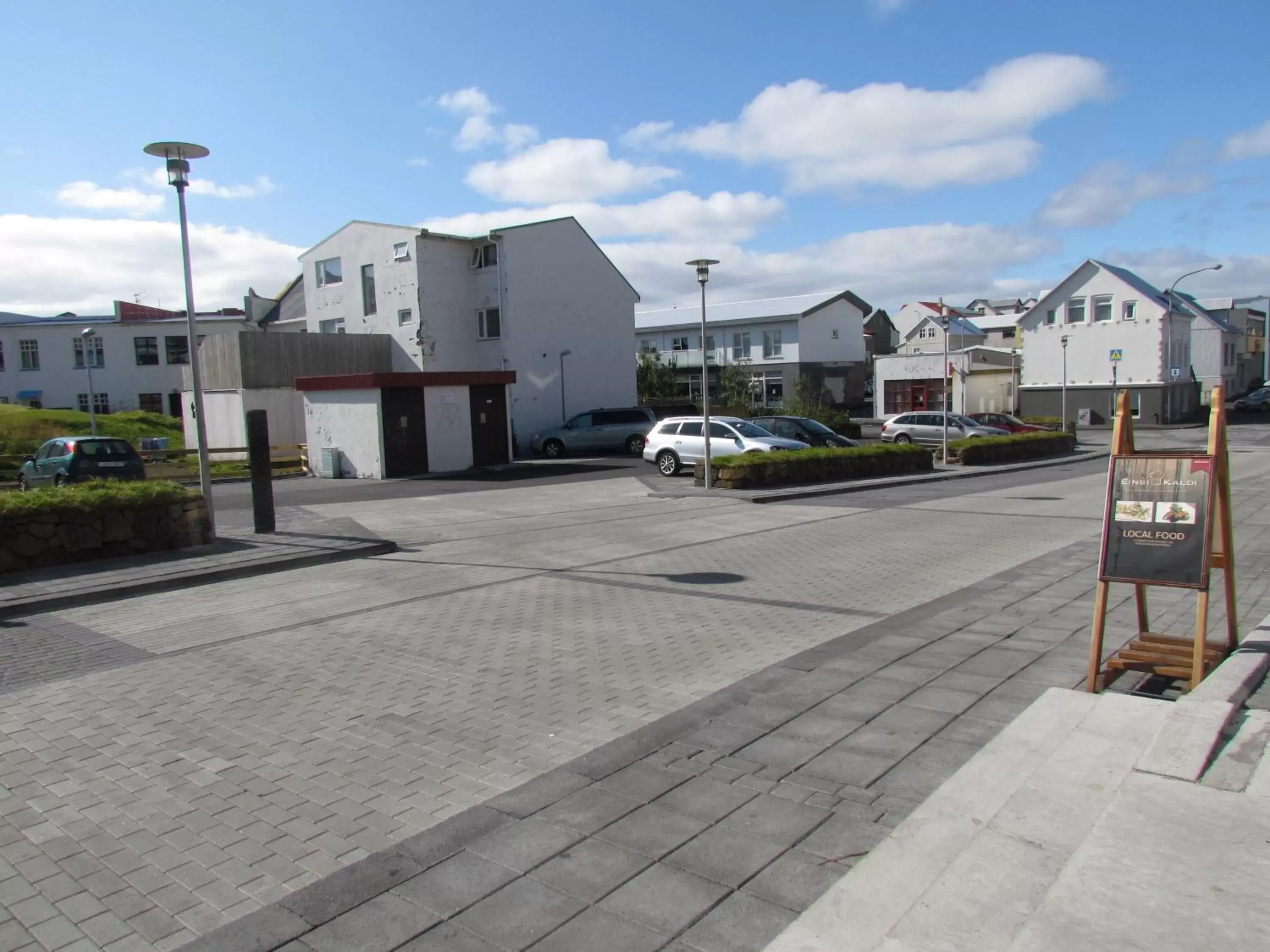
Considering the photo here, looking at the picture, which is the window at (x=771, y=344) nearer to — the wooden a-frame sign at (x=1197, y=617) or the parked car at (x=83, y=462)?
the parked car at (x=83, y=462)

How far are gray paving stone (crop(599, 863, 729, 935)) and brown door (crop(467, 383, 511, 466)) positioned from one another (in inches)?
966

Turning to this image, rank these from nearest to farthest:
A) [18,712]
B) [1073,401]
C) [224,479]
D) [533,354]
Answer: [18,712], [224,479], [533,354], [1073,401]

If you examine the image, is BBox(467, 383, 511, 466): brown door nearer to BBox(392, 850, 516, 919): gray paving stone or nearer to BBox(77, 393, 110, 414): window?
BBox(392, 850, 516, 919): gray paving stone

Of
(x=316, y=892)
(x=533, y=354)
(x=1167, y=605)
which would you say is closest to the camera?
(x=316, y=892)

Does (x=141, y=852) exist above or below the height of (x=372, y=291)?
below

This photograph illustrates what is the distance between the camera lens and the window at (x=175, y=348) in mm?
52125

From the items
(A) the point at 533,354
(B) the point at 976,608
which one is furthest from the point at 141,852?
(A) the point at 533,354

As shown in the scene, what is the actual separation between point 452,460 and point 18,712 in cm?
2122

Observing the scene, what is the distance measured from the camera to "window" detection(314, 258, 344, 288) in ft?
130

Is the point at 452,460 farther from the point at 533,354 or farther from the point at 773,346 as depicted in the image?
the point at 773,346

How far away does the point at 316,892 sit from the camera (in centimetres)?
355

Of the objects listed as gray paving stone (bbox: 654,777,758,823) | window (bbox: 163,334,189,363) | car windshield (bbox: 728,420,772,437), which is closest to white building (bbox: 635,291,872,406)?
window (bbox: 163,334,189,363)

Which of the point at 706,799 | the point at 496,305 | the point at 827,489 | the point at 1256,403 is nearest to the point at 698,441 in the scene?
the point at 827,489

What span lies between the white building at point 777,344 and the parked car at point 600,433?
2773 cm
